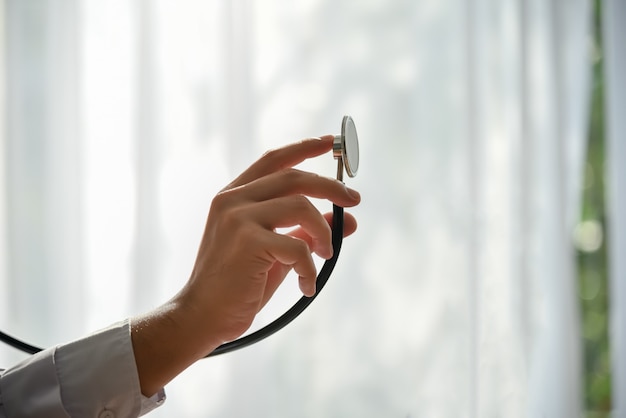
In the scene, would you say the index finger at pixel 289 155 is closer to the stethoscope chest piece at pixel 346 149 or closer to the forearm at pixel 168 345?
the stethoscope chest piece at pixel 346 149

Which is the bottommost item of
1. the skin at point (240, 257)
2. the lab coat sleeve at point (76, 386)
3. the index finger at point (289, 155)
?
the lab coat sleeve at point (76, 386)

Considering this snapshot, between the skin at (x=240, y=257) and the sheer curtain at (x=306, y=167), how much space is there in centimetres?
87

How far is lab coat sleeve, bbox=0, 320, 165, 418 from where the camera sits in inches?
21.9

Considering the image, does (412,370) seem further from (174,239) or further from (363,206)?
(174,239)

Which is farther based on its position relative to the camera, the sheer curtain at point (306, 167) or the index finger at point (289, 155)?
the sheer curtain at point (306, 167)

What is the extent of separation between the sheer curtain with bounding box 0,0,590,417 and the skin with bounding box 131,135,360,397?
2.84ft

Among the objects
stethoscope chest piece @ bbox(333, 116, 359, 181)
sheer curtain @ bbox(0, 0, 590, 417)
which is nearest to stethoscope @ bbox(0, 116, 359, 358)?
stethoscope chest piece @ bbox(333, 116, 359, 181)

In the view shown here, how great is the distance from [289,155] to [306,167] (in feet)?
3.00

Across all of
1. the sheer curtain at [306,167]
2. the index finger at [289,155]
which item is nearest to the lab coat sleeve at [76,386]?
the index finger at [289,155]

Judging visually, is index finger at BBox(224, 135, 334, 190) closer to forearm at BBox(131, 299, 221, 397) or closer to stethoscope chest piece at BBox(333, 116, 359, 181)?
stethoscope chest piece at BBox(333, 116, 359, 181)

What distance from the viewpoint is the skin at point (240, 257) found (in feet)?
1.71

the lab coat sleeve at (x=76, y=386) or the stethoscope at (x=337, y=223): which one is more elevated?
the stethoscope at (x=337, y=223)

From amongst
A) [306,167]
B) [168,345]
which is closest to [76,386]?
[168,345]

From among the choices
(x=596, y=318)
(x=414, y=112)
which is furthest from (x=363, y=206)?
(x=596, y=318)
